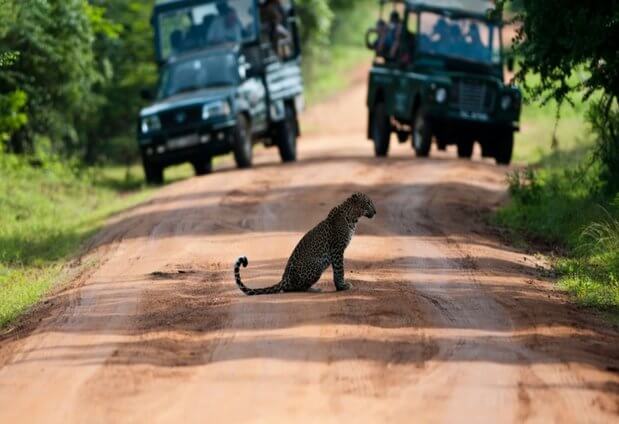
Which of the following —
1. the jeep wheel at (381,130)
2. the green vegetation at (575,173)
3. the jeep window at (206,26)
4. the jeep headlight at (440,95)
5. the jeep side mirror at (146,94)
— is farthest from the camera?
the jeep wheel at (381,130)

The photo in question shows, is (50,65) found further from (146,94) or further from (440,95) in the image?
(440,95)

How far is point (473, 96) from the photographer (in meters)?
23.9

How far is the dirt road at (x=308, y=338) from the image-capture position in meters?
7.99

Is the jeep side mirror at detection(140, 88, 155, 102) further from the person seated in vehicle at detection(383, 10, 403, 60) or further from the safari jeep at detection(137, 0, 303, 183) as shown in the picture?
the person seated in vehicle at detection(383, 10, 403, 60)

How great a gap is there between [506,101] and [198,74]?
17.6 ft

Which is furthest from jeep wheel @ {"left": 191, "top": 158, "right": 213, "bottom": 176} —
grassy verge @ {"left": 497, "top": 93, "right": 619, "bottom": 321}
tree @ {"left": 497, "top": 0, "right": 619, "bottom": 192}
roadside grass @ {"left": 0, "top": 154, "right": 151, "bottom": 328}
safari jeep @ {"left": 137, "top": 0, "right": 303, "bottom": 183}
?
tree @ {"left": 497, "top": 0, "right": 619, "bottom": 192}

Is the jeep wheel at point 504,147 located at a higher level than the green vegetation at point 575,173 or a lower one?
lower

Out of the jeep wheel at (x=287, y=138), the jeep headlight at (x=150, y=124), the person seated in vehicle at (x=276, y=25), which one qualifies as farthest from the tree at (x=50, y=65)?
the jeep wheel at (x=287, y=138)

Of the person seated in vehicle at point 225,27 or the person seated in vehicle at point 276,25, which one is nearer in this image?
the person seated in vehicle at point 225,27

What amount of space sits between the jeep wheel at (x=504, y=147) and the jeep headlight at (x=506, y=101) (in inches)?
37.0

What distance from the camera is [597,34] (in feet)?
49.8

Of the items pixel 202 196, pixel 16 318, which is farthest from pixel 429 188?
pixel 16 318

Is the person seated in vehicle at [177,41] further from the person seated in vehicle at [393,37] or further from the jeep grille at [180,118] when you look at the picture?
the person seated in vehicle at [393,37]

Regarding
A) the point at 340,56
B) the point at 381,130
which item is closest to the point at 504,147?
the point at 381,130
